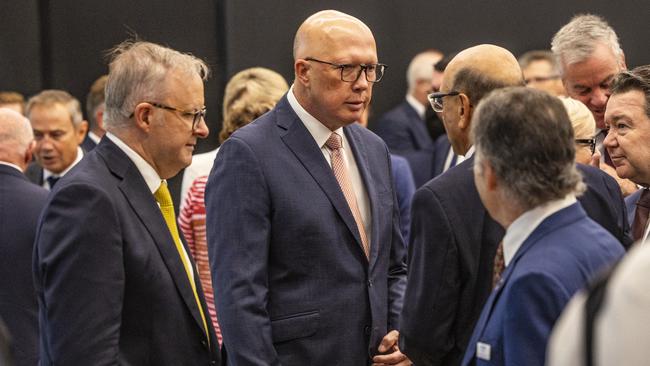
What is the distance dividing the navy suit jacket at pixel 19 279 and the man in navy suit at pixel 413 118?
3.87 metres

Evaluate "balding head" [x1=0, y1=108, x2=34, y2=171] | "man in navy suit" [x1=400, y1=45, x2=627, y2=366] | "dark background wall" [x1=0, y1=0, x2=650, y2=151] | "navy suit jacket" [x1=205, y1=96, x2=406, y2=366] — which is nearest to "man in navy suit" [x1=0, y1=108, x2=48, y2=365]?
"balding head" [x1=0, y1=108, x2=34, y2=171]

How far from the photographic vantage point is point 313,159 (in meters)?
3.35

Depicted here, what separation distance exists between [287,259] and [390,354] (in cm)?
45

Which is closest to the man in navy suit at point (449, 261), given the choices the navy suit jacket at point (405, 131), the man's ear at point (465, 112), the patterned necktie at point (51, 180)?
the man's ear at point (465, 112)

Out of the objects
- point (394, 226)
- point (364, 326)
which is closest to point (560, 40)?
point (394, 226)

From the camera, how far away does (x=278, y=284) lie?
10.6 feet

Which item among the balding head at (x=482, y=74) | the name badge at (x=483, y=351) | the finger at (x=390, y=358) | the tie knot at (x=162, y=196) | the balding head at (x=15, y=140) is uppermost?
the balding head at (x=482, y=74)

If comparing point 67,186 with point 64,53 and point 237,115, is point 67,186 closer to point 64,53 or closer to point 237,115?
point 237,115

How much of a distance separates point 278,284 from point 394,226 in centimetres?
54

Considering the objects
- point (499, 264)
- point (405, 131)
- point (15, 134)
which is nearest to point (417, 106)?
point (405, 131)

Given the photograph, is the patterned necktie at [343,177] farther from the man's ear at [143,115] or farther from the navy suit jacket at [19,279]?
the navy suit jacket at [19,279]

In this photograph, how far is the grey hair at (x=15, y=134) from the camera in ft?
15.1

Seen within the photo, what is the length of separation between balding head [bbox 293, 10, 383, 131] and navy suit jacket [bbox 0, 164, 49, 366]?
148cm

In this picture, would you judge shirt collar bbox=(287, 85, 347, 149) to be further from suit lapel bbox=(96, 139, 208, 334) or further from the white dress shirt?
suit lapel bbox=(96, 139, 208, 334)
